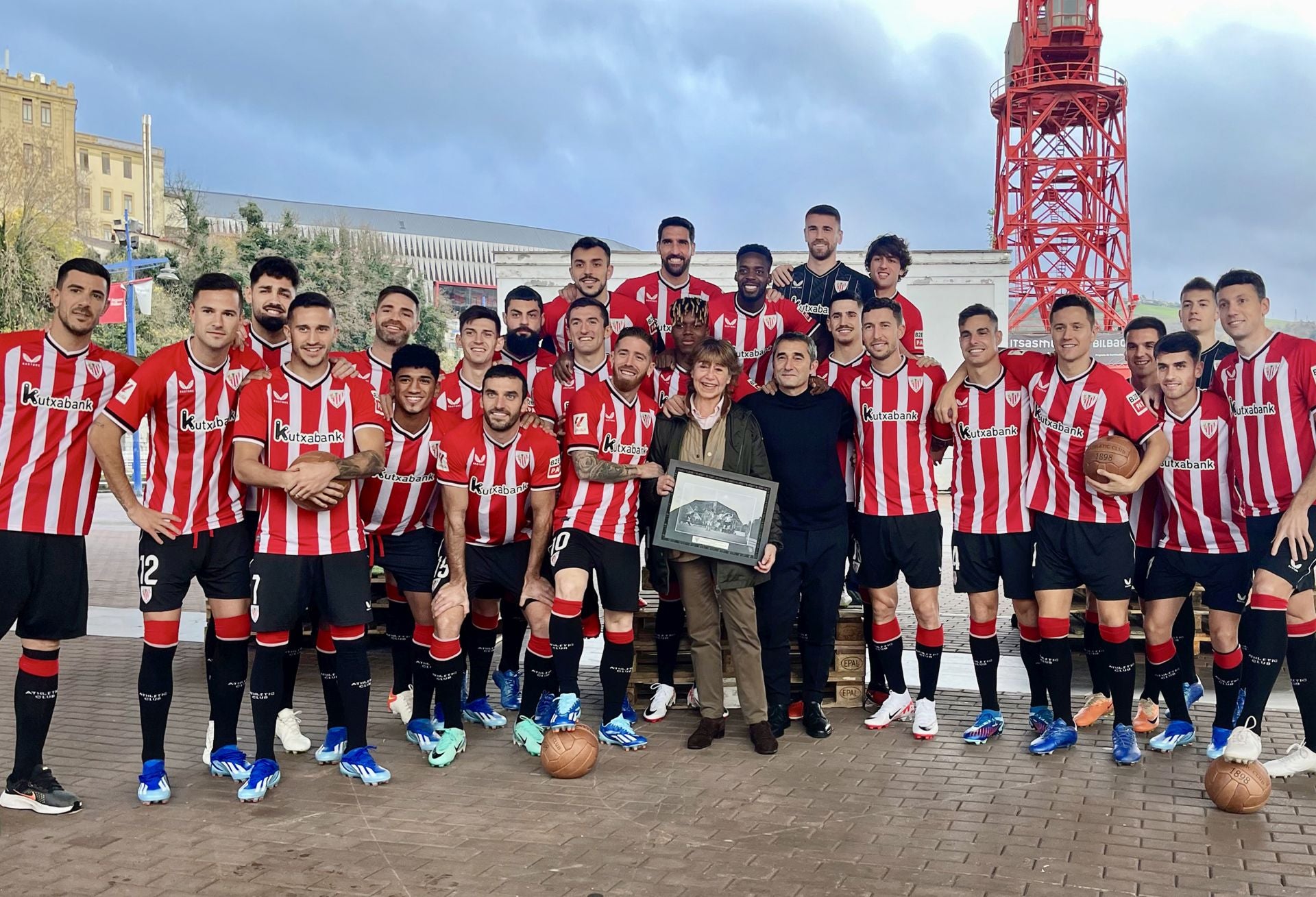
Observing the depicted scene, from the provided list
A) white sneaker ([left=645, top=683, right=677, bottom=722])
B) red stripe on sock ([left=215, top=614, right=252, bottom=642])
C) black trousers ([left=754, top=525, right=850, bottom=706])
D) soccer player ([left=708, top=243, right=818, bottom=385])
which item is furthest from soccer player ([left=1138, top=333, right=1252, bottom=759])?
red stripe on sock ([left=215, top=614, right=252, bottom=642])

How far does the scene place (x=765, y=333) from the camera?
25.7ft

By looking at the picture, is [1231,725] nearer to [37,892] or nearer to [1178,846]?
[1178,846]

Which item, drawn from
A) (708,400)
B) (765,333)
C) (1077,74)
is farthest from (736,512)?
(1077,74)

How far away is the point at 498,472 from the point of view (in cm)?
656

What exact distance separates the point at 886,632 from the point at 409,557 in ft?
10.3

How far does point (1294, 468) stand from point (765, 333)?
343cm

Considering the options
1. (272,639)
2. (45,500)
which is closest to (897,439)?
(272,639)

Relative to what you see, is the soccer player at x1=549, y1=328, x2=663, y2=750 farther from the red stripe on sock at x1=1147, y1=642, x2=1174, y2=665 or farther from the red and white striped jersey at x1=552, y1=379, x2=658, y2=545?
the red stripe on sock at x1=1147, y1=642, x2=1174, y2=665

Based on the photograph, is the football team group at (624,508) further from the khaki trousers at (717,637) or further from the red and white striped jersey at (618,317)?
the red and white striped jersey at (618,317)

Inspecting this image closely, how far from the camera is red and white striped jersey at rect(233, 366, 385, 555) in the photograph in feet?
18.7

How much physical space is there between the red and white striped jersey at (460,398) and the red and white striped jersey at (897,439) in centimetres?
250

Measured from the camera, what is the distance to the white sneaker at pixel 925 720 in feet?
22.2

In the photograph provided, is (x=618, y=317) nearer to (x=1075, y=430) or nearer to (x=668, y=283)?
(x=668, y=283)

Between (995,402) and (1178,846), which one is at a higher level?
(995,402)
